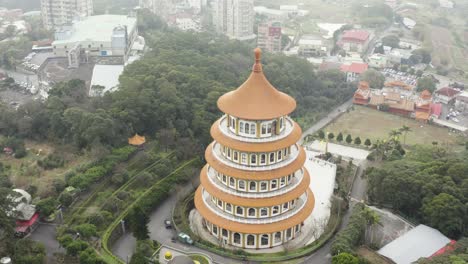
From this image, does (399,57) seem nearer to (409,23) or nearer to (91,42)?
(409,23)

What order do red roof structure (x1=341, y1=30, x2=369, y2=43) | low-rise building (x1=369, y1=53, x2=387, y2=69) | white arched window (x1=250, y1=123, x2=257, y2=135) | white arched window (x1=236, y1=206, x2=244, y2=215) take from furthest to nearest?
red roof structure (x1=341, y1=30, x2=369, y2=43) → low-rise building (x1=369, y1=53, x2=387, y2=69) → white arched window (x1=236, y1=206, x2=244, y2=215) → white arched window (x1=250, y1=123, x2=257, y2=135)

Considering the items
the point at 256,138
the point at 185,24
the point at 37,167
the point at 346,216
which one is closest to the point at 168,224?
the point at 256,138

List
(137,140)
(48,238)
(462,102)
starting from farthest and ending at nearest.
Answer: (462,102) < (137,140) < (48,238)

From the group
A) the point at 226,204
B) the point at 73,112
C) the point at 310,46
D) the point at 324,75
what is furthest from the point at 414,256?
the point at 310,46

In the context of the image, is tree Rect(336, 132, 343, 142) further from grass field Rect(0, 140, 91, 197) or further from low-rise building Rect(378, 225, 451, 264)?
grass field Rect(0, 140, 91, 197)

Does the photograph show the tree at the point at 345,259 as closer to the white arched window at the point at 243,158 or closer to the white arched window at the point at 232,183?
the white arched window at the point at 232,183

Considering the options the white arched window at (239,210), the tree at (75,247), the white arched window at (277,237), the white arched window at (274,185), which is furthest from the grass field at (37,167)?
the white arched window at (277,237)

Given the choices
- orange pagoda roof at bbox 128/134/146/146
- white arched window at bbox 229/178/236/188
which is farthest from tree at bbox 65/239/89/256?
orange pagoda roof at bbox 128/134/146/146
